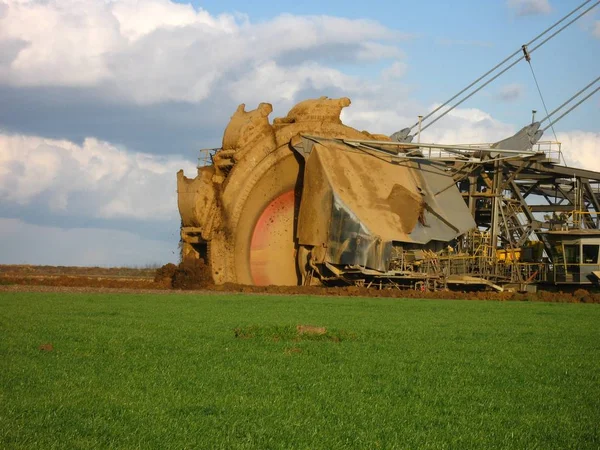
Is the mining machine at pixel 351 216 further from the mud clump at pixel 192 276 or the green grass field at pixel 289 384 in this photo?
the green grass field at pixel 289 384

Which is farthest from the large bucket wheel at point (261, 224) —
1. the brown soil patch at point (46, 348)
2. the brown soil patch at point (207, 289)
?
the brown soil patch at point (46, 348)

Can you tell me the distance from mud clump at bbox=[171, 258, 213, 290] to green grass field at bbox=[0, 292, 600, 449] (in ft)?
58.8

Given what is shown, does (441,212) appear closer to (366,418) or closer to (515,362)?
(515,362)

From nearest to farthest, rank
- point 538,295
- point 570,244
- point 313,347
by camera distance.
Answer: point 313,347
point 538,295
point 570,244

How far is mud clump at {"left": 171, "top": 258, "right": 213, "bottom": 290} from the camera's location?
140 feet

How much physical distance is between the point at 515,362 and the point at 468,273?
2866cm

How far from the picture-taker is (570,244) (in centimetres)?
4369

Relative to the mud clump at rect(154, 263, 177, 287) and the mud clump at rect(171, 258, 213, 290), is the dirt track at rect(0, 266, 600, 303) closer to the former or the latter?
the mud clump at rect(171, 258, 213, 290)

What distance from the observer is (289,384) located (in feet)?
43.3

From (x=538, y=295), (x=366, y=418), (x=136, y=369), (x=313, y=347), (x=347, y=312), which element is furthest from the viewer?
(x=538, y=295)

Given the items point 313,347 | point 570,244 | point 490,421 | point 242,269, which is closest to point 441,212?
point 570,244

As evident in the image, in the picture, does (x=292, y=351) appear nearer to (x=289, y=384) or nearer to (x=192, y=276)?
(x=289, y=384)

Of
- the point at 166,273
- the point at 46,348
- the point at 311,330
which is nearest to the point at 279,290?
the point at 166,273

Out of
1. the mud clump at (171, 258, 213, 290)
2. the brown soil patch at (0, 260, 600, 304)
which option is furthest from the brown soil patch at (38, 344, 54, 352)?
the mud clump at (171, 258, 213, 290)
